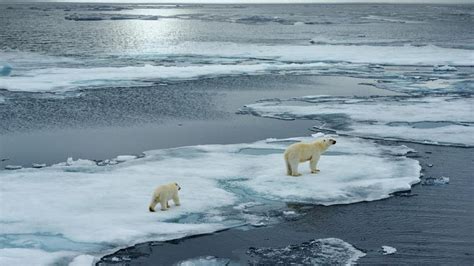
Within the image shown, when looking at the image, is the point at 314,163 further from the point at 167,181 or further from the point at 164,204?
the point at 164,204

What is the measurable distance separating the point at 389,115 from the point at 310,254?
8726 millimetres

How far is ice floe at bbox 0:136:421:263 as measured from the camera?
7125mm

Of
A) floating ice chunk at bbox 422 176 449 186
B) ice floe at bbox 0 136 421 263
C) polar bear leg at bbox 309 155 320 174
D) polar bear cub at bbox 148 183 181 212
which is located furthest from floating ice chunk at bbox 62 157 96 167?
floating ice chunk at bbox 422 176 449 186

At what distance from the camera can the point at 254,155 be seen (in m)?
11.0

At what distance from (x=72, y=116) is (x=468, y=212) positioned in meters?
9.90

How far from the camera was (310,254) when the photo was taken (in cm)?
683

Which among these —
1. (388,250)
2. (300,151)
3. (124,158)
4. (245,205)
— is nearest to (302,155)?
(300,151)

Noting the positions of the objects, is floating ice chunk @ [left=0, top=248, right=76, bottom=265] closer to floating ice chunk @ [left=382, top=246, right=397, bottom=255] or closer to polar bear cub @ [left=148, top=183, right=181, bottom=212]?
polar bear cub @ [left=148, top=183, right=181, bottom=212]

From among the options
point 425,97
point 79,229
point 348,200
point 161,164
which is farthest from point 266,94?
point 79,229

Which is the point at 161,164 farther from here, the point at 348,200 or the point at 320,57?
the point at 320,57

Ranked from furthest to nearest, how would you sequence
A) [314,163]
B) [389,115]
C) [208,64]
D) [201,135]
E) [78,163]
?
[208,64]
[389,115]
[201,135]
[78,163]
[314,163]

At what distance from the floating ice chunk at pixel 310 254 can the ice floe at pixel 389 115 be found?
227 inches

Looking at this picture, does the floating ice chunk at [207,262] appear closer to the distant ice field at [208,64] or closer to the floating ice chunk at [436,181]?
the floating ice chunk at [436,181]

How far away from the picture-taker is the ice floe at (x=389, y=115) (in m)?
12.8
